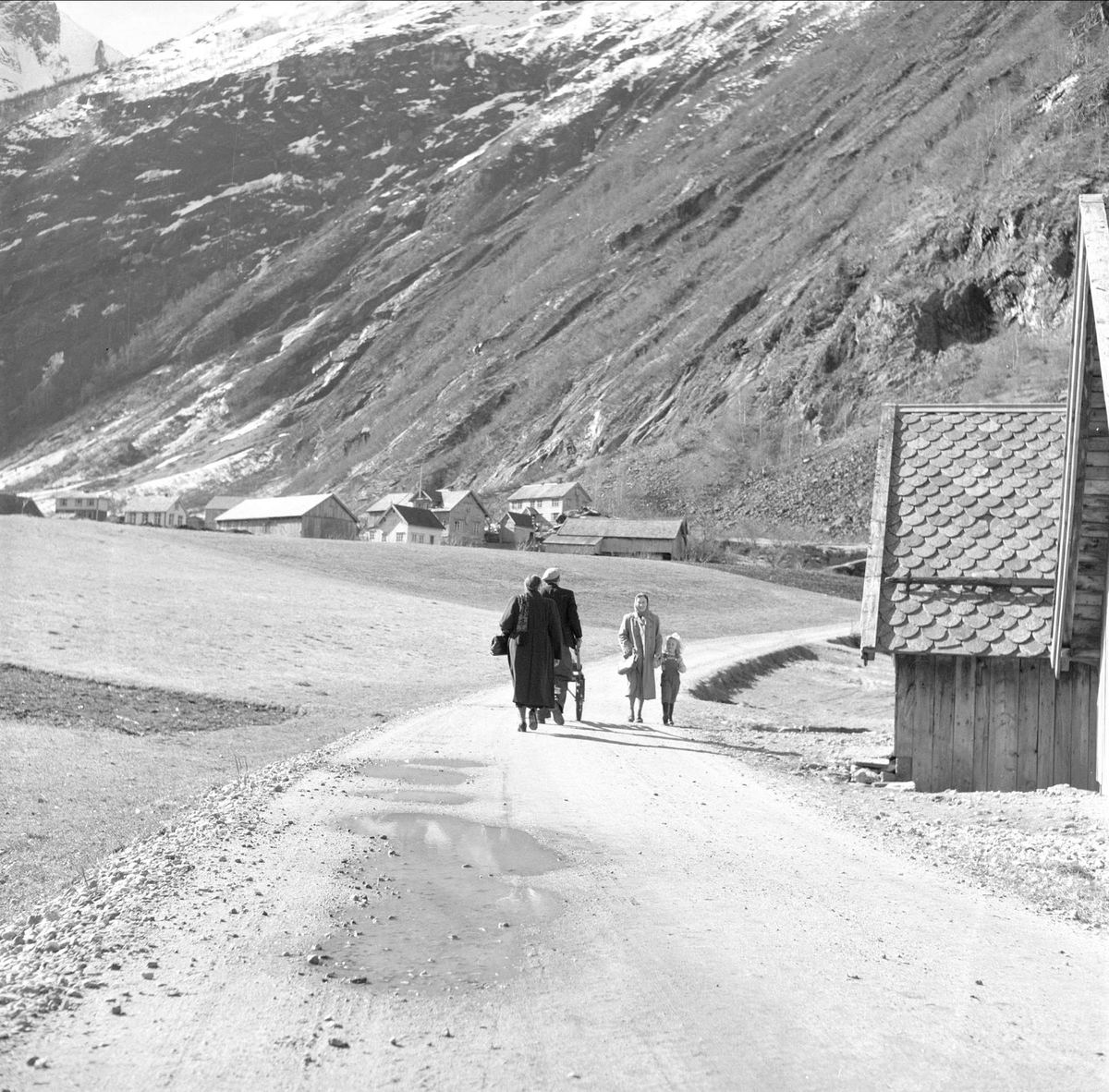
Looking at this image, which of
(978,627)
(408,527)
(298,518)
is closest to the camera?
(978,627)

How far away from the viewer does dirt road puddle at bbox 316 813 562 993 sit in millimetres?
6219

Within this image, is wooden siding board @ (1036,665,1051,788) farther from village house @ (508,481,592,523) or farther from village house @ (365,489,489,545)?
village house @ (365,489,489,545)

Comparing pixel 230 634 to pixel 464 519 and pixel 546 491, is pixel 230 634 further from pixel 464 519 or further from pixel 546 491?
pixel 464 519

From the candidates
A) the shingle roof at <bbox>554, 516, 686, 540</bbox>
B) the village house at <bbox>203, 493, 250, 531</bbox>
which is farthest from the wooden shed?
the village house at <bbox>203, 493, 250, 531</bbox>

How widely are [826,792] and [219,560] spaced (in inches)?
1755

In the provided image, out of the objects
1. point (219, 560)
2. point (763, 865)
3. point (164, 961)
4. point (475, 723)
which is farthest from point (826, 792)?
point (219, 560)

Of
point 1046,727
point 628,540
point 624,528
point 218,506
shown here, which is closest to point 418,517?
point 624,528

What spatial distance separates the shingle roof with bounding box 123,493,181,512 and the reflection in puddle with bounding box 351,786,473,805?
15802 cm

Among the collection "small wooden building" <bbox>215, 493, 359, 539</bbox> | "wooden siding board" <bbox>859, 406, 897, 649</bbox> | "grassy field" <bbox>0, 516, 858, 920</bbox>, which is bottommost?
"grassy field" <bbox>0, 516, 858, 920</bbox>

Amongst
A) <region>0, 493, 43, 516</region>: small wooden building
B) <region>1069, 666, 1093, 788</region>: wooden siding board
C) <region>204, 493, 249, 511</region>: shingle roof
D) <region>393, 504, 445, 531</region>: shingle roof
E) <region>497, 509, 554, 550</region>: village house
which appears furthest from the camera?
<region>204, 493, 249, 511</region>: shingle roof

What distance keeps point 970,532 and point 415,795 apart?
22.1 feet

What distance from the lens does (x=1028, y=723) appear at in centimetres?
1336

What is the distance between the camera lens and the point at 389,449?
182 metres

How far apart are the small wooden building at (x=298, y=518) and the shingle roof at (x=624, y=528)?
20943 millimetres
